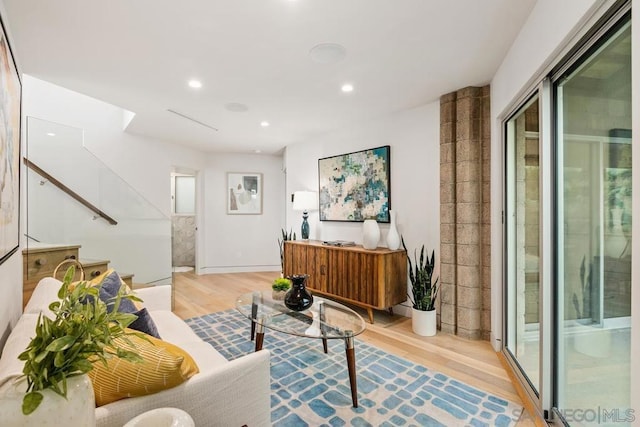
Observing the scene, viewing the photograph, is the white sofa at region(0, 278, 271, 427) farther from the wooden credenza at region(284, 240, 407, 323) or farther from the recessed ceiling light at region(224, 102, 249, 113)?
the recessed ceiling light at region(224, 102, 249, 113)

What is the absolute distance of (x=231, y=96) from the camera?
303 cm

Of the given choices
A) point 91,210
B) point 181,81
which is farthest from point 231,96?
point 91,210

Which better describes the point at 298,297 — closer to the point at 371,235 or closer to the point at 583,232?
the point at 371,235

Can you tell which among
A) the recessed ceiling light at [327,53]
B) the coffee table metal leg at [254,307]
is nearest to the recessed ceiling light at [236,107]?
the recessed ceiling light at [327,53]

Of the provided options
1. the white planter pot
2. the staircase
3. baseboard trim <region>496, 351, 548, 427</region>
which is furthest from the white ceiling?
baseboard trim <region>496, 351, 548, 427</region>

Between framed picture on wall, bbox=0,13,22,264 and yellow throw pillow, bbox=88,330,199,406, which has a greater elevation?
framed picture on wall, bbox=0,13,22,264

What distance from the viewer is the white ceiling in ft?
5.70

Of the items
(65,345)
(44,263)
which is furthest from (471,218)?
(44,263)

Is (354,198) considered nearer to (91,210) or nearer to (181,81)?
(181,81)

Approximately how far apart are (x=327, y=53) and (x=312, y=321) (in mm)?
1964

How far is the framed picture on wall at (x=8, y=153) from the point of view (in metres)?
1.38

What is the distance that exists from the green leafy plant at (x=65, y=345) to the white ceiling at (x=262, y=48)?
5.52 ft

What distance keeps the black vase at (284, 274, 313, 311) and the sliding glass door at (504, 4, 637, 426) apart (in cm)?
153

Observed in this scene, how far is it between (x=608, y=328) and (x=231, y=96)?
3246 mm
